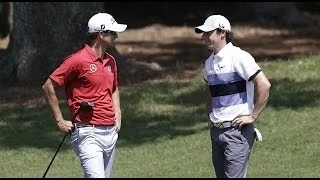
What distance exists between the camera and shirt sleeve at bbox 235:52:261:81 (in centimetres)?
673

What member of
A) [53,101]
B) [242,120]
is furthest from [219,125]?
[53,101]

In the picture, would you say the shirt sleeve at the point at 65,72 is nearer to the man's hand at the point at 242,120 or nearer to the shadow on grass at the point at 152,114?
the man's hand at the point at 242,120

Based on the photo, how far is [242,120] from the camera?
6.75 meters

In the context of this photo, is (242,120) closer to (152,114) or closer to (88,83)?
(88,83)

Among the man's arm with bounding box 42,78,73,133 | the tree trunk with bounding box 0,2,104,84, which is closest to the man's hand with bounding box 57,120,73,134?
the man's arm with bounding box 42,78,73,133

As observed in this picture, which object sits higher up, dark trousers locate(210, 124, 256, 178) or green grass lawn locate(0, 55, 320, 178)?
dark trousers locate(210, 124, 256, 178)

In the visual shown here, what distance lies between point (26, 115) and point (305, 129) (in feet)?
15.1

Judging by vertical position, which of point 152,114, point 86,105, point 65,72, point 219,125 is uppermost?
point 65,72

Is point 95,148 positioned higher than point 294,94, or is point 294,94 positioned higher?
point 95,148

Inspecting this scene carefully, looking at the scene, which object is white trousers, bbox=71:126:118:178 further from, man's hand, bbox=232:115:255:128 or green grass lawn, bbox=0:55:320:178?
green grass lawn, bbox=0:55:320:178

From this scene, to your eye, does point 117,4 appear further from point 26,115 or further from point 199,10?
point 26,115

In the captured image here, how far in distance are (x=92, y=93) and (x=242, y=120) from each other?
4.08 ft

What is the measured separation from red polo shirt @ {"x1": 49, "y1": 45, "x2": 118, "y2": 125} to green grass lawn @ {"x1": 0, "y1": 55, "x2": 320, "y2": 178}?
8.73ft

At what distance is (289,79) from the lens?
49.4 feet
